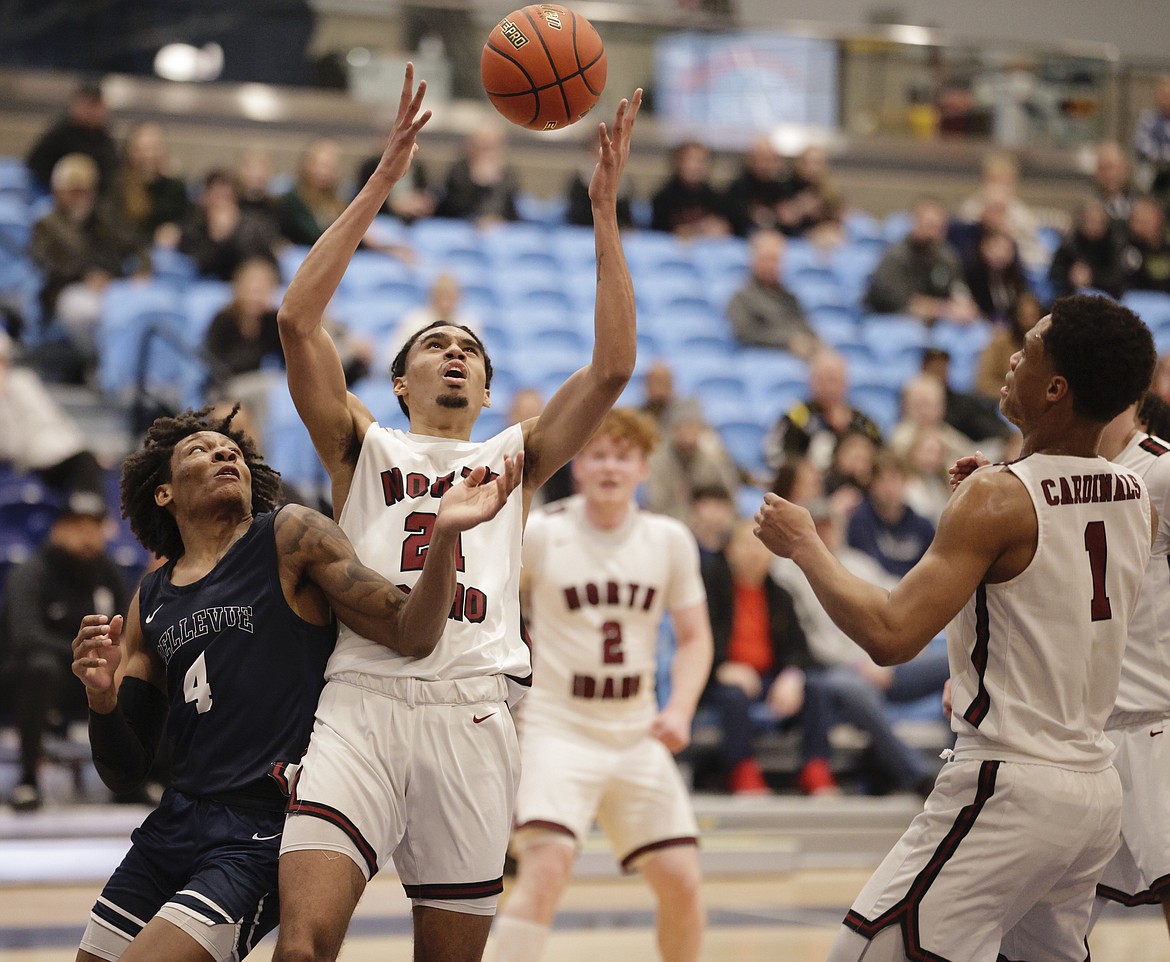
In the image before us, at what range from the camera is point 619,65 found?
48.7ft

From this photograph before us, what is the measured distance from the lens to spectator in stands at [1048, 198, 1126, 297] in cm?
1405

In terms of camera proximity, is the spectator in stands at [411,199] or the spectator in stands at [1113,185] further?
the spectator in stands at [1113,185]

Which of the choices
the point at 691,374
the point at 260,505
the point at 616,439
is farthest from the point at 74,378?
the point at 260,505

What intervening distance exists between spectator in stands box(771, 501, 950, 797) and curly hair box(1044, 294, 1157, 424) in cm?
497

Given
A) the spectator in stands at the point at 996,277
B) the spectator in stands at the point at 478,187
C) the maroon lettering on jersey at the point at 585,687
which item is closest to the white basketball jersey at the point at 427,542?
the maroon lettering on jersey at the point at 585,687

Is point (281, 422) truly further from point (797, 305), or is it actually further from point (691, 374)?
point (797, 305)

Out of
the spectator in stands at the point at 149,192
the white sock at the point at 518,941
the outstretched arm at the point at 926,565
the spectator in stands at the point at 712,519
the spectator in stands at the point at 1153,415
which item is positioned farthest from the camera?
the spectator in stands at the point at 149,192

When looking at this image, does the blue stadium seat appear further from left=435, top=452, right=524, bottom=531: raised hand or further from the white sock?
left=435, top=452, right=524, bottom=531: raised hand

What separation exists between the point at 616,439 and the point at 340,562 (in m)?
2.44

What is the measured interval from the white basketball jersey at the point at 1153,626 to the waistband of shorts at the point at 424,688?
6.10ft

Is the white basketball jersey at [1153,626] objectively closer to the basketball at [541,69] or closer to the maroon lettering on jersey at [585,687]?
the basketball at [541,69]

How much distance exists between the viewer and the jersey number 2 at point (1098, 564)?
3.53 m

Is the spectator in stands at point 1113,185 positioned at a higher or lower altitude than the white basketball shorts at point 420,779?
higher

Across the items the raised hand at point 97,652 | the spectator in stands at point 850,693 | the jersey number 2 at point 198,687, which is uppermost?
the raised hand at point 97,652
